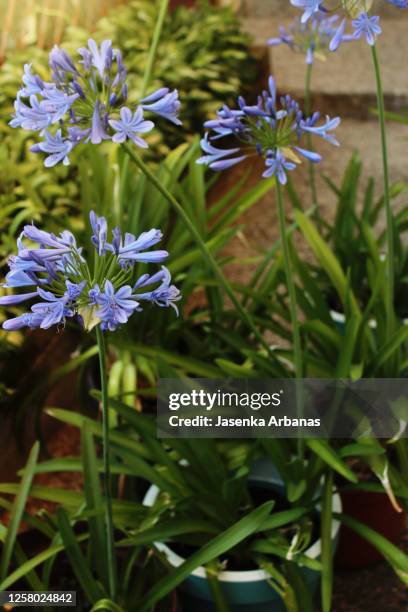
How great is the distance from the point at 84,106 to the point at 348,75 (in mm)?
3260

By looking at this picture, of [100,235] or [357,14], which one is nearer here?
[100,235]

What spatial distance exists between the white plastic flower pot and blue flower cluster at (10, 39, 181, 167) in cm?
64

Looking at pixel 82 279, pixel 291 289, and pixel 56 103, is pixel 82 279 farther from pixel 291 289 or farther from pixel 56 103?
pixel 291 289

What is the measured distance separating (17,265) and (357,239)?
121 cm

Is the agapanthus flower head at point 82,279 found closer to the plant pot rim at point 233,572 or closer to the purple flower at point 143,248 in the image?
the purple flower at point 143,248

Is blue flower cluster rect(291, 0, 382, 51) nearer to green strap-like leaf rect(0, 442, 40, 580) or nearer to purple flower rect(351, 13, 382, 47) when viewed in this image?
purple flower rect(351, 13, 382, 47)

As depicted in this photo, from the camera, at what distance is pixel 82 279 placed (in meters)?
0.79

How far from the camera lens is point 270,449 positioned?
1271mm

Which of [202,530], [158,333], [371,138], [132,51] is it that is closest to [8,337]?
[158,333]

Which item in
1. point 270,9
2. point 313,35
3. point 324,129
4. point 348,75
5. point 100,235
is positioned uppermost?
point 270,9

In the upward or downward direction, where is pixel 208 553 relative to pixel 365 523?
downward

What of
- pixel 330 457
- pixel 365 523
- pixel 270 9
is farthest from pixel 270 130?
pixel 270 9

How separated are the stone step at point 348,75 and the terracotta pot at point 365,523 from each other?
98.5 inches

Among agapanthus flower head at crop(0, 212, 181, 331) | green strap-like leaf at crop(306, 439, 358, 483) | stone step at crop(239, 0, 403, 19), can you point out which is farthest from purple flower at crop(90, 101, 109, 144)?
stone step at crop(239, 0, 403, 19)
